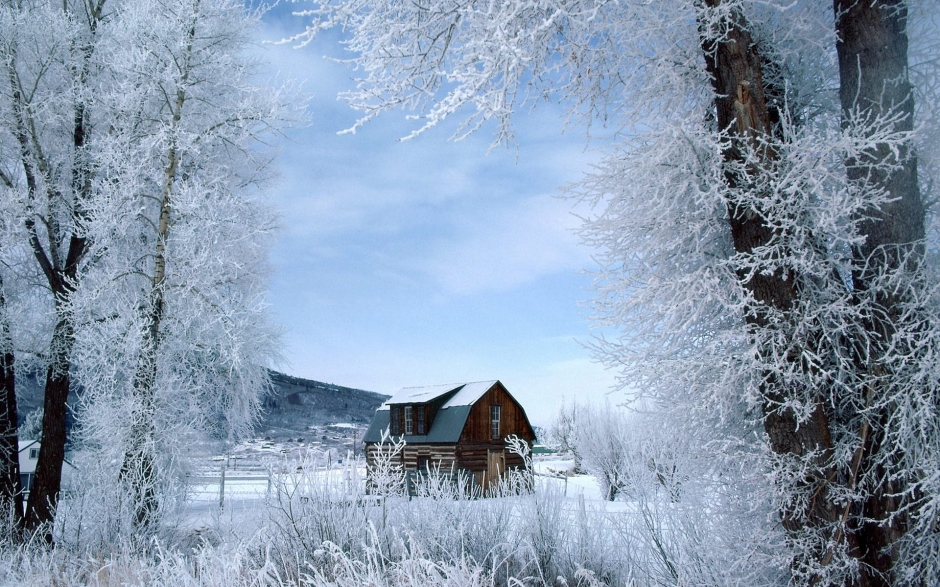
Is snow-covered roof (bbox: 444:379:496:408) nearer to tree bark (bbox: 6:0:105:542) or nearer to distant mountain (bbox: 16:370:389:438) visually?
distant mountain (bbox: 16:370:389:438)

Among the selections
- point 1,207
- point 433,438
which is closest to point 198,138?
point 1,207

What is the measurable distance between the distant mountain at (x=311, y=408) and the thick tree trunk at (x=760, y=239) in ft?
73.3

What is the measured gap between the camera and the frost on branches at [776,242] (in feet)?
12.1

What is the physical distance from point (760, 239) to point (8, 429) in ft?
41.9

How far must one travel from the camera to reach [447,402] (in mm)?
25562

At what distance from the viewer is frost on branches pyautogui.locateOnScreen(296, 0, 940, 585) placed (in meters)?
3.68

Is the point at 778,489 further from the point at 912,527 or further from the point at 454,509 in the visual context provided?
Result: the point at 454,509

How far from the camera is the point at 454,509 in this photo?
644 centimetres

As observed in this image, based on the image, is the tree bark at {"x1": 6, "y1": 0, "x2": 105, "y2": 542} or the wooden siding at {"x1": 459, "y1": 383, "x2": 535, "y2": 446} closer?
the tree bark at {"x1": 6, "y1": 0, "x2": 105, "y2": 542}

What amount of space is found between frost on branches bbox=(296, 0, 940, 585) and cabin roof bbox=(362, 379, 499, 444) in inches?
782


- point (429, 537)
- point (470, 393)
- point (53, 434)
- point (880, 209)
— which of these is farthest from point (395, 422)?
point (880, 209)

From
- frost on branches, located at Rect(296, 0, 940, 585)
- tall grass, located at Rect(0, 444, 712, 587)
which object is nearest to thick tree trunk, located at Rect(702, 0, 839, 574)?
frost on branches, located at Rect(296, 0, 940, 585)

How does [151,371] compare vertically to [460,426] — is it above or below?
above

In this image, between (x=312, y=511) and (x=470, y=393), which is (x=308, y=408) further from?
(x=312, y=511)
